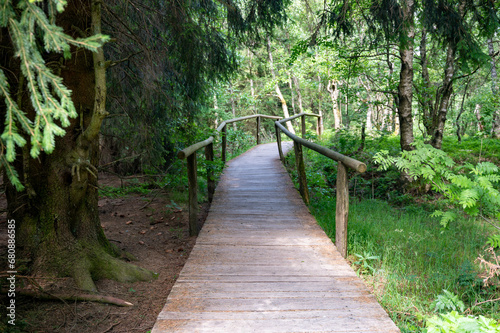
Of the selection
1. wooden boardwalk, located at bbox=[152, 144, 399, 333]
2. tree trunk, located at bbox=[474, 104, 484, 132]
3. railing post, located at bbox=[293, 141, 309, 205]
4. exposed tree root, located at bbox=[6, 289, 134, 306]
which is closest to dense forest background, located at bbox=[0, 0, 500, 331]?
exposed tree root, located at bbox=[6, 289, 134, 306]

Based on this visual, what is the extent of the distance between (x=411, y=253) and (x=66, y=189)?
13.6 feet

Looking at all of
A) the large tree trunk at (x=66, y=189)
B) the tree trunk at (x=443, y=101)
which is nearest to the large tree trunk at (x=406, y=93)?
the tree trunk at (x=443, y=101)

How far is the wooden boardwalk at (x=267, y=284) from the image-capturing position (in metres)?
2.41

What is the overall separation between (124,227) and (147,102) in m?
2.11

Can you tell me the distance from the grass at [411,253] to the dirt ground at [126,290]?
2245mm

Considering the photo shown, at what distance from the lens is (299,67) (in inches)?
730

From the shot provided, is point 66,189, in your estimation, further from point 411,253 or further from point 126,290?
point 411,253

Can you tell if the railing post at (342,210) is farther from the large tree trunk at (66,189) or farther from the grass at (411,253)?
the large tree trunk at (66,189)

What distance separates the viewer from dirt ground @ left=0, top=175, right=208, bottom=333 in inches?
106

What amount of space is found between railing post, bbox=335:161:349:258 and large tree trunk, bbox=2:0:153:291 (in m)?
2.65

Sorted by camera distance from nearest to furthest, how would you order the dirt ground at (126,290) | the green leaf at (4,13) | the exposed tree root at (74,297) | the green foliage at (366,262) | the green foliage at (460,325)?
the green leaf at (4,13)
the green foliage at (460,325)
the dirt ground at (126,290)
the exposed tree root at (74,297)
the green foliage at (366,262)

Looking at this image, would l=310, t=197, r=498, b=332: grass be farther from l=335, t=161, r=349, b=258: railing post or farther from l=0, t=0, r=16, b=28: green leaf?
l=0, t=0, r=16, b=28: green leaf

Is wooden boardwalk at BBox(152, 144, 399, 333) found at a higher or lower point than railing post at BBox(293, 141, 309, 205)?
lower

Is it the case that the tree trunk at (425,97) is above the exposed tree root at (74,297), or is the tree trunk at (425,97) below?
above
